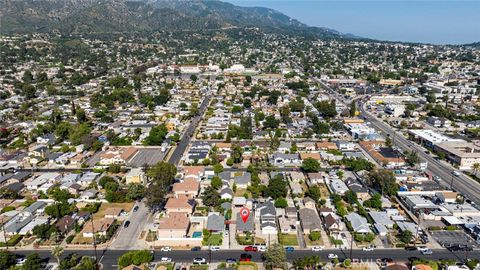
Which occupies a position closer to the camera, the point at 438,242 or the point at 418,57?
the point at 438,242

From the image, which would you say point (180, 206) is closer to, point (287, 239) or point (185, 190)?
point (185, 190)

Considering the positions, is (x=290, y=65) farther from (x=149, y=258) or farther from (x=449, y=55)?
(x=149, y=258)

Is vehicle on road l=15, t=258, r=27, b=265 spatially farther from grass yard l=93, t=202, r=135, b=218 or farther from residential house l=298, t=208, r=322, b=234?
residential house l=298, t=208, r=322, b=234

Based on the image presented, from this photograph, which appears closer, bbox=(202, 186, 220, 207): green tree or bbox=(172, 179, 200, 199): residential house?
bbox=(202, 186, 220, 207): green tree

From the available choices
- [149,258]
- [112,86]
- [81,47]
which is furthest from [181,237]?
[81,47]

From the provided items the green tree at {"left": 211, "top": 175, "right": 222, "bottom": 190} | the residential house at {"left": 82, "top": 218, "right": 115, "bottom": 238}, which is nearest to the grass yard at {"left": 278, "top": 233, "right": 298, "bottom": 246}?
the green tree at {"left": 211, "top": 175, "right": 222, "bottom": 190}

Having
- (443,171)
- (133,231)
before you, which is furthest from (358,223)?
(443,171)

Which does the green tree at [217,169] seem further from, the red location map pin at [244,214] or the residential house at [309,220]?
the residential house at [309,220]
